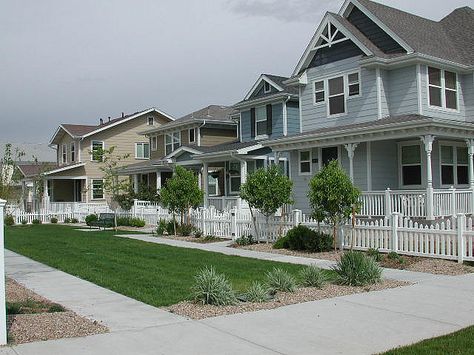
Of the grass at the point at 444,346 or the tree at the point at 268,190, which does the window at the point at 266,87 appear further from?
the grass at the point at 444,346

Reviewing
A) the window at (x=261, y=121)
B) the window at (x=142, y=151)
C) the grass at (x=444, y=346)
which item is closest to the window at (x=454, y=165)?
the window at (x=261, y=121)

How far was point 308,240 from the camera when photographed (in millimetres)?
16766

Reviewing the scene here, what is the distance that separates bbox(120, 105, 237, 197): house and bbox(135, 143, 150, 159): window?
19.3 feet

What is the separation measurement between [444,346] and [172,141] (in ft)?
106

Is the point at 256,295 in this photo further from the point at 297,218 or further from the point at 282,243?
the point at 297,218

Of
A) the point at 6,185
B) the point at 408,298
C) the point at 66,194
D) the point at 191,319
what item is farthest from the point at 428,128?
the point at 66,194

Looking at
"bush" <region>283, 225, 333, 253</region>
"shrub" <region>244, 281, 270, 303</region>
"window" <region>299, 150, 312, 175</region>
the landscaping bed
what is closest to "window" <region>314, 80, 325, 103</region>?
"window" <region>299, 150, 312, 175</region>

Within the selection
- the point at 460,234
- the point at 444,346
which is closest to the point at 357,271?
the point at 460,234

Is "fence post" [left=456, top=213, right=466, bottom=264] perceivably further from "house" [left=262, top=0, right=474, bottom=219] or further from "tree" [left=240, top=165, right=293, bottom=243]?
"tree" [left=240, top=165, right=293, bottom=243]

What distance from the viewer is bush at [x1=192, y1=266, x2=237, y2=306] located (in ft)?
29.9

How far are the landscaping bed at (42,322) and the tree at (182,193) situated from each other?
13.2 metres

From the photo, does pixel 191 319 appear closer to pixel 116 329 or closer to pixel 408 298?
pixel 116 329

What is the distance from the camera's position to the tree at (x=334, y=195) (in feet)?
52.2

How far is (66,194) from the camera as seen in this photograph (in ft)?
152
